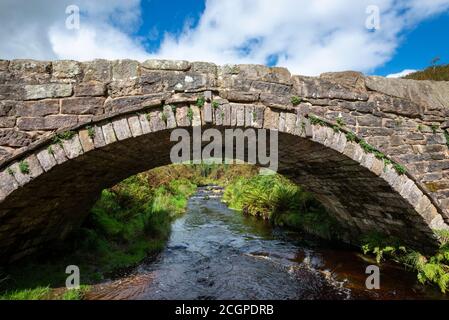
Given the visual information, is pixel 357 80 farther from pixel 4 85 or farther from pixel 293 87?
pixel 4 85

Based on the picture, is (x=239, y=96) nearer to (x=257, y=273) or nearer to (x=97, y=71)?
(x=97, y=71)

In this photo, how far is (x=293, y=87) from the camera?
4883 millimetres

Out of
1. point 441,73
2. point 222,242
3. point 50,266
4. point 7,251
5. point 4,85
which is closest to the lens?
point 4,85

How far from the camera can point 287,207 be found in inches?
437

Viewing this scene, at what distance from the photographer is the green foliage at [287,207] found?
9.32m

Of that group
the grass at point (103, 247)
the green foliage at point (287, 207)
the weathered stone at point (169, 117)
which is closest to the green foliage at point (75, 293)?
the grass at point (103, 247)

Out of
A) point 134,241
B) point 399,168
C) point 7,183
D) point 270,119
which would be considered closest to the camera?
point 7,183

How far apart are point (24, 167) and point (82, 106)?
3.37ft

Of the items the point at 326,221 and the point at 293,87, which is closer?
the point at 293,87

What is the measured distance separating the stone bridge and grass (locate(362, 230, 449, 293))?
26 cm

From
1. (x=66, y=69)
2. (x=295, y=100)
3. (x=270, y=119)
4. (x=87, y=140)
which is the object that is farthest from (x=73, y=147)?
(x=295, y=100)
